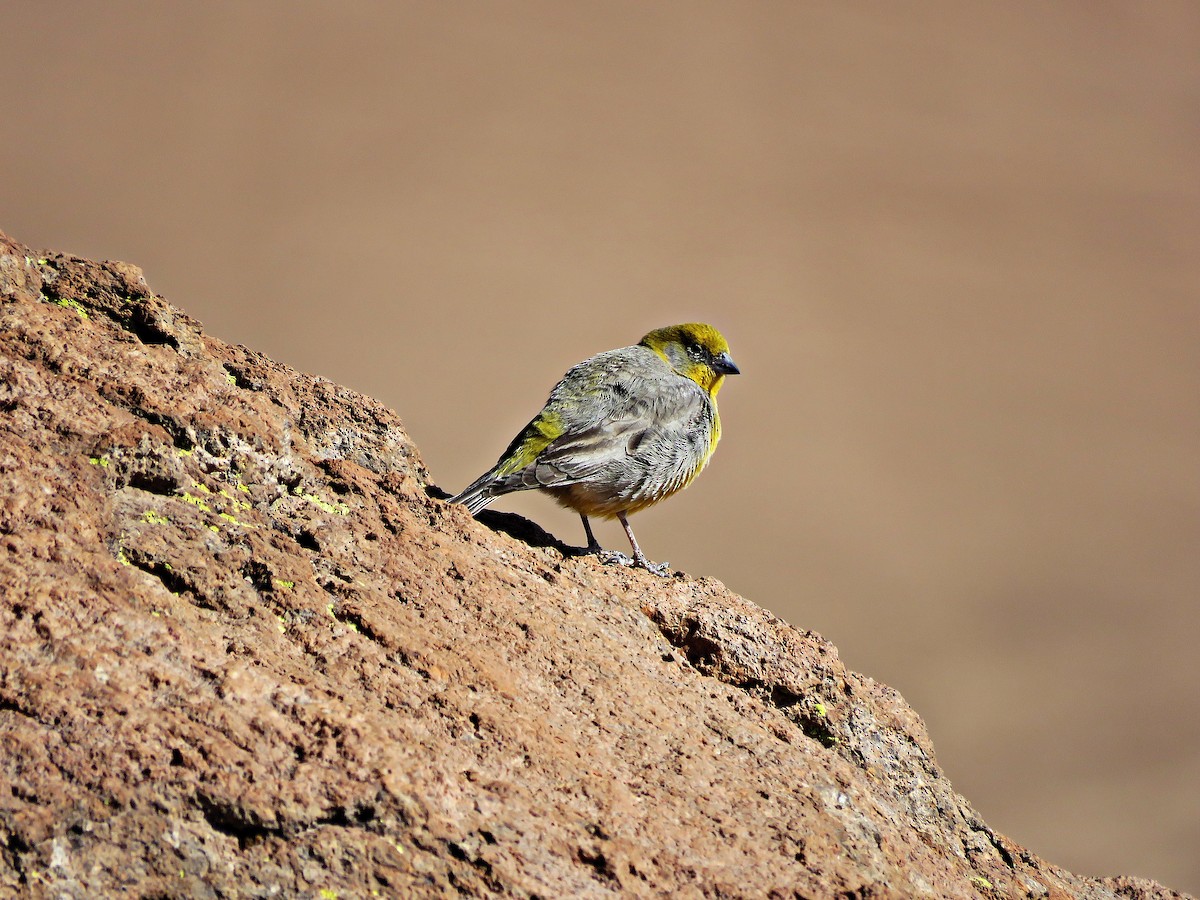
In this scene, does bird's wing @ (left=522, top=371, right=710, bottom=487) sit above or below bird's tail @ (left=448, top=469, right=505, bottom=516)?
above

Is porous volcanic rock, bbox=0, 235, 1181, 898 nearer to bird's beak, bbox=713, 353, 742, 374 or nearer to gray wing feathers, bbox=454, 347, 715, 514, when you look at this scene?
gray wing feathers, bbox=454, 347, 715, 514

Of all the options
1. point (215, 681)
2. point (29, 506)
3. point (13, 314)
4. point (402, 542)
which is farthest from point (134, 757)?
point (13, 314)

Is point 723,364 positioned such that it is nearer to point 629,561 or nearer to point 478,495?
point 629,561

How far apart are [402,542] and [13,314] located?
1.66 m

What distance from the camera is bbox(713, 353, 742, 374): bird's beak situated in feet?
27.2

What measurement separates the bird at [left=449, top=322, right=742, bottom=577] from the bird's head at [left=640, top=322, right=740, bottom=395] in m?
0.73

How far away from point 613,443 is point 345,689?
3.51 meters

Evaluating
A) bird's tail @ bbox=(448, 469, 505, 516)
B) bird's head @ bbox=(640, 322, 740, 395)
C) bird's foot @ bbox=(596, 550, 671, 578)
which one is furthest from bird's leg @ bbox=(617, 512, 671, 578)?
bird's head @ bbox=(640, 322, 740, 395)

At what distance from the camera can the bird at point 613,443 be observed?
6273 millimetres

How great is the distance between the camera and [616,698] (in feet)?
12.9

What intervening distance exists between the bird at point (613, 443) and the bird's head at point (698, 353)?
73 cm

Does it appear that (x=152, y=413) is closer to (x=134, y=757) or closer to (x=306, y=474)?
(x=306, y=474)

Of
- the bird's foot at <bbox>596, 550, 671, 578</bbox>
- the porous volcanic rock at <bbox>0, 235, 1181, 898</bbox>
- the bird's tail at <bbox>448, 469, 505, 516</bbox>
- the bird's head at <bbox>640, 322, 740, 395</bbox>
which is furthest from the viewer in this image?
the bird's head at <bbox>640, 322, 740, 395</bbox>

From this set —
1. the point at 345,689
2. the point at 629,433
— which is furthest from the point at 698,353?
the point at 345,689
